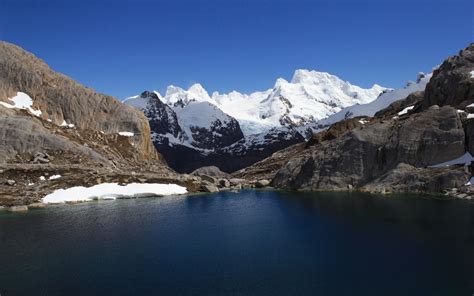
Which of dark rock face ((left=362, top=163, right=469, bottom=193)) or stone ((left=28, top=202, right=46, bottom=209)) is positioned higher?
dark rock face ((left=362, top=163, right=469, bottom=193))

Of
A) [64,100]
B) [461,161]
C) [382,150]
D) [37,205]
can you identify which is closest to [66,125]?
[64,100]

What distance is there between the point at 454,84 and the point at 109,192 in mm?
99882

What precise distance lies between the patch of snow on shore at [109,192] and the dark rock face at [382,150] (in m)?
36.5

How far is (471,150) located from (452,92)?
121 feet

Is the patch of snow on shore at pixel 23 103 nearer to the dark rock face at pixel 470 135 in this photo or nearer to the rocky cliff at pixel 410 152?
the rocky cliff at pixel 410 152

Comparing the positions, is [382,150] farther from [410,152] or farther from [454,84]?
[454,84]

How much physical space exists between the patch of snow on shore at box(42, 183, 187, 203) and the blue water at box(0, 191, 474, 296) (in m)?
14.2

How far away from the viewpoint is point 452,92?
383ft

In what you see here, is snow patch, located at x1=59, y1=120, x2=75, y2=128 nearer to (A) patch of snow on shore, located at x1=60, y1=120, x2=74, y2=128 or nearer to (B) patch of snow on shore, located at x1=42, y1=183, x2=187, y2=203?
(A) patch of snow on shore, located at x1=60, y1=120, x2=74, y2=128

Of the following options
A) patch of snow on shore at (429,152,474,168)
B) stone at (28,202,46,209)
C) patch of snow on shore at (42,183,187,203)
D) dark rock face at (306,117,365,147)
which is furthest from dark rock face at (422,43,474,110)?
stone at (28,202,46,209)

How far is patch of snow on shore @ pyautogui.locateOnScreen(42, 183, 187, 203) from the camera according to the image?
89800mm

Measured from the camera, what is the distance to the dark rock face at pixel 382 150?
90062mm

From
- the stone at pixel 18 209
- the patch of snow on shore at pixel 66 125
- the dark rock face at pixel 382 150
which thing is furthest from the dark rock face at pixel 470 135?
the patch of snow on shore at pixel 66 125

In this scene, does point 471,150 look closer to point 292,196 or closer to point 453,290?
point 292,196
